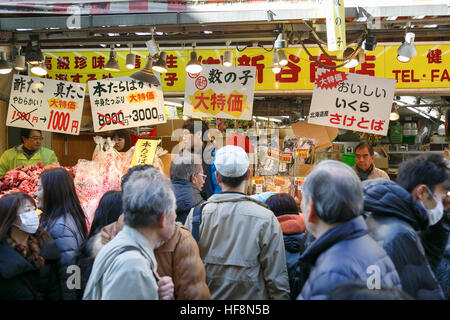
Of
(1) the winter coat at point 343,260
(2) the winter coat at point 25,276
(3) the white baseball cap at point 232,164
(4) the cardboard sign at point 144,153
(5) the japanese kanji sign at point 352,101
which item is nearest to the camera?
(1) the winter coat at point 343,260

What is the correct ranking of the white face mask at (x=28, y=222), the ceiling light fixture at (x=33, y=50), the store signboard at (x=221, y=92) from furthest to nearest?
the store signboard at (x=221, y=92)
the ceiling light fixture at (x=33, y=50)
the white face mask at (x=28, y=222)

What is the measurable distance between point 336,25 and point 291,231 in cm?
193

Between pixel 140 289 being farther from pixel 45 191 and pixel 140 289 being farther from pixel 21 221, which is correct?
pixel 45 191

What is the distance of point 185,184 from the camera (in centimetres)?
348

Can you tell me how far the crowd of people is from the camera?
5.51 ft

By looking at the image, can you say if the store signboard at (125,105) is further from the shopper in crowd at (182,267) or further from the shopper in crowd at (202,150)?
the shopper in crowd at (182,267)

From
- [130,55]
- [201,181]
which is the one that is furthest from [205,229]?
[130,55]

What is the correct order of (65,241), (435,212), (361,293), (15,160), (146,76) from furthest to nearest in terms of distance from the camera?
(15,160) < (146,76) < (65,241) < (435,212) < (361,293)

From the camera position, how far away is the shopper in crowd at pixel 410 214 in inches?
76.8

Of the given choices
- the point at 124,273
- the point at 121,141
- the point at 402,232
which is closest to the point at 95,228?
the point at 124,273

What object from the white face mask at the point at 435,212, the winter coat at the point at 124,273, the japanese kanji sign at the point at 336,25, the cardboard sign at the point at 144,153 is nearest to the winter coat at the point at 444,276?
the white face mask at the point at 435,212

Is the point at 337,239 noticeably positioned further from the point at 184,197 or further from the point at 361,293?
the point at 184,197

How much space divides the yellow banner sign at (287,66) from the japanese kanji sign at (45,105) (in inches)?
31.9

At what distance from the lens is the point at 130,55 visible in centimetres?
632
